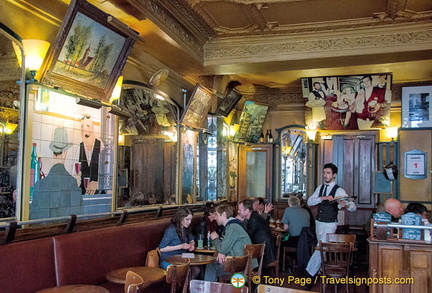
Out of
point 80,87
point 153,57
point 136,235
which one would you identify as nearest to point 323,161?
point 153,57

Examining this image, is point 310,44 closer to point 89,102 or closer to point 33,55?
point 89,102

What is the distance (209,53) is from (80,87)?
Result: 111 inches

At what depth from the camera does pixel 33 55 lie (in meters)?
4.32

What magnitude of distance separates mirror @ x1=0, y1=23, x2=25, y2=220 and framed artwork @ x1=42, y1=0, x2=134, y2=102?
26 centimetres

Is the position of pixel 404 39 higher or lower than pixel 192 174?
higher

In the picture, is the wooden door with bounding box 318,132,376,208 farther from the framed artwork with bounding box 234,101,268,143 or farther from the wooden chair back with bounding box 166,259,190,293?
the wooden chair back with bounding box 166,259,190,293

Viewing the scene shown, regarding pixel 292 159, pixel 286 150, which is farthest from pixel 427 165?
pixel 286 150

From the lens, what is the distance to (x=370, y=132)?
10.3 m

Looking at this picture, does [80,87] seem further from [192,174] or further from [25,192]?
[192,174]

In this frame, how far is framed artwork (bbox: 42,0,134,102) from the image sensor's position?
13.9ft

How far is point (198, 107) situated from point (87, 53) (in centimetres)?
341

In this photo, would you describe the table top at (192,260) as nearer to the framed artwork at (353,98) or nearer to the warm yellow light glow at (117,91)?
the warm yellow light glow at (117,91)

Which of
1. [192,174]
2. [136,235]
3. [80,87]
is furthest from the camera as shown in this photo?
[192,174]

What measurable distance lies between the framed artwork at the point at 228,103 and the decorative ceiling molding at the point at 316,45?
210cm
